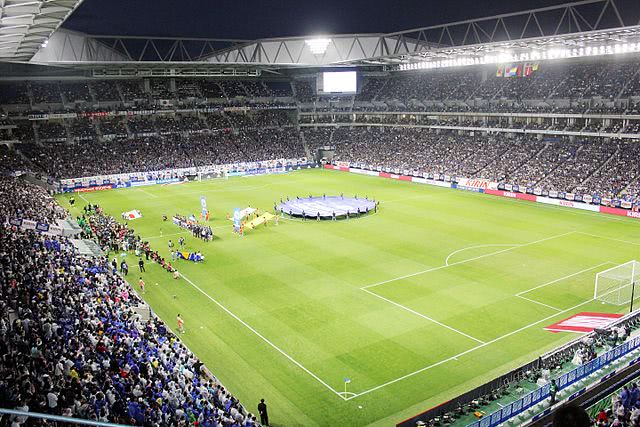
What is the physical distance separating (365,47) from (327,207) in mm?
30341

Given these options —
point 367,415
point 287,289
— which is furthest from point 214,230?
point 367,415

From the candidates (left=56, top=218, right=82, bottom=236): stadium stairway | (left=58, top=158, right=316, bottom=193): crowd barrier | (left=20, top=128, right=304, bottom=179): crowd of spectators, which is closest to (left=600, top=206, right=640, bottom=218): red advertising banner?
(left=56, top=218, right=82, bottom=236): stadium stairway

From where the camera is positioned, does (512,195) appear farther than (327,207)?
Yes

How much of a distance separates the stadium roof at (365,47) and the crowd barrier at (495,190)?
51.5 ft

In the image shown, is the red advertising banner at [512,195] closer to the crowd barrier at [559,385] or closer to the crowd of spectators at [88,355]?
the crowd barrier at [559,385]

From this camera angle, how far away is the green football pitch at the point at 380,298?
70.0ft

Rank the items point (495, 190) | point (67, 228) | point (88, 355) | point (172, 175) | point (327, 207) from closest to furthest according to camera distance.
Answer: point (88, 355)
point (67, 228)
point (327, 207)
point (495, 190)
point (172, 175)

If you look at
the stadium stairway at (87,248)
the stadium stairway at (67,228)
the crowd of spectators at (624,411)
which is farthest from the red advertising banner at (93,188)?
the crowd of spectators at (624,411)

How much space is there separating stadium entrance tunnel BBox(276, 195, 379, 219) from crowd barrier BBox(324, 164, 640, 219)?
561 inches

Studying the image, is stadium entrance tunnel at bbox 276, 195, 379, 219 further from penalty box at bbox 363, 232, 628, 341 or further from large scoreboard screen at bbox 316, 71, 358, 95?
large scoreboard screen at bbox 316, 71, 358, 95

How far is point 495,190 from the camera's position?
61.8 m

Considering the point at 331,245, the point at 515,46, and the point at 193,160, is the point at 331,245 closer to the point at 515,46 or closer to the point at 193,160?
the point at 515,46

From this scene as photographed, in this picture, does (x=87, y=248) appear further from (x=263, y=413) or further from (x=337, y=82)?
(x=337, y=82)

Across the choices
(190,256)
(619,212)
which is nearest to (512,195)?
(619,212)
